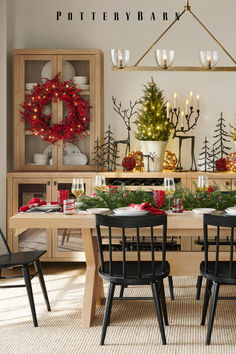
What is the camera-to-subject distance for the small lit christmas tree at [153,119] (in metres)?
5.23

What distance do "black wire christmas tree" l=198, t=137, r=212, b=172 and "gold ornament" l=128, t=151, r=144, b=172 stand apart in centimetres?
60

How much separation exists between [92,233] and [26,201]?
1.76m

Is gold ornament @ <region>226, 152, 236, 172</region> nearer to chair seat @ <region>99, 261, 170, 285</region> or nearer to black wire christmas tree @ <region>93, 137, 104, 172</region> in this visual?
black wire christmas tree @ <region>93, 137, 104, 172</region>

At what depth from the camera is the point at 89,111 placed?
5.26m

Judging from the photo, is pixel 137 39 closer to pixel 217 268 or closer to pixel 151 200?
pixel 151 200

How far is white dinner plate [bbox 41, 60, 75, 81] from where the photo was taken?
5.21 meters

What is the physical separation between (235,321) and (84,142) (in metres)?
2.50

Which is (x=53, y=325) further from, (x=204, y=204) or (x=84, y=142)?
(x=84, y=142)

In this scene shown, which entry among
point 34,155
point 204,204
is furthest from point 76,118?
point 204,204

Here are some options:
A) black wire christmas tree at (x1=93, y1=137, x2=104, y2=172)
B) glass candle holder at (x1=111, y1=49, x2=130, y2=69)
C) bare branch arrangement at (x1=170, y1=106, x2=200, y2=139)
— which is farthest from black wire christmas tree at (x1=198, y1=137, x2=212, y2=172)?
glass candle holder at (x1=111, y1=49, x2=130, y2=69)

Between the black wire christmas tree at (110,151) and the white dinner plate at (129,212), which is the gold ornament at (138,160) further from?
the white dinner plate at (129,212)

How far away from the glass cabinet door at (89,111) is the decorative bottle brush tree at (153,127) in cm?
52

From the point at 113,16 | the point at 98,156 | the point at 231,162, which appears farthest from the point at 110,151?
the point at 113,16

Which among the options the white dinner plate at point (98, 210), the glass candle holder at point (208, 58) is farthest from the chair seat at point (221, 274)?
the glass candle holder at point (208, 58)
